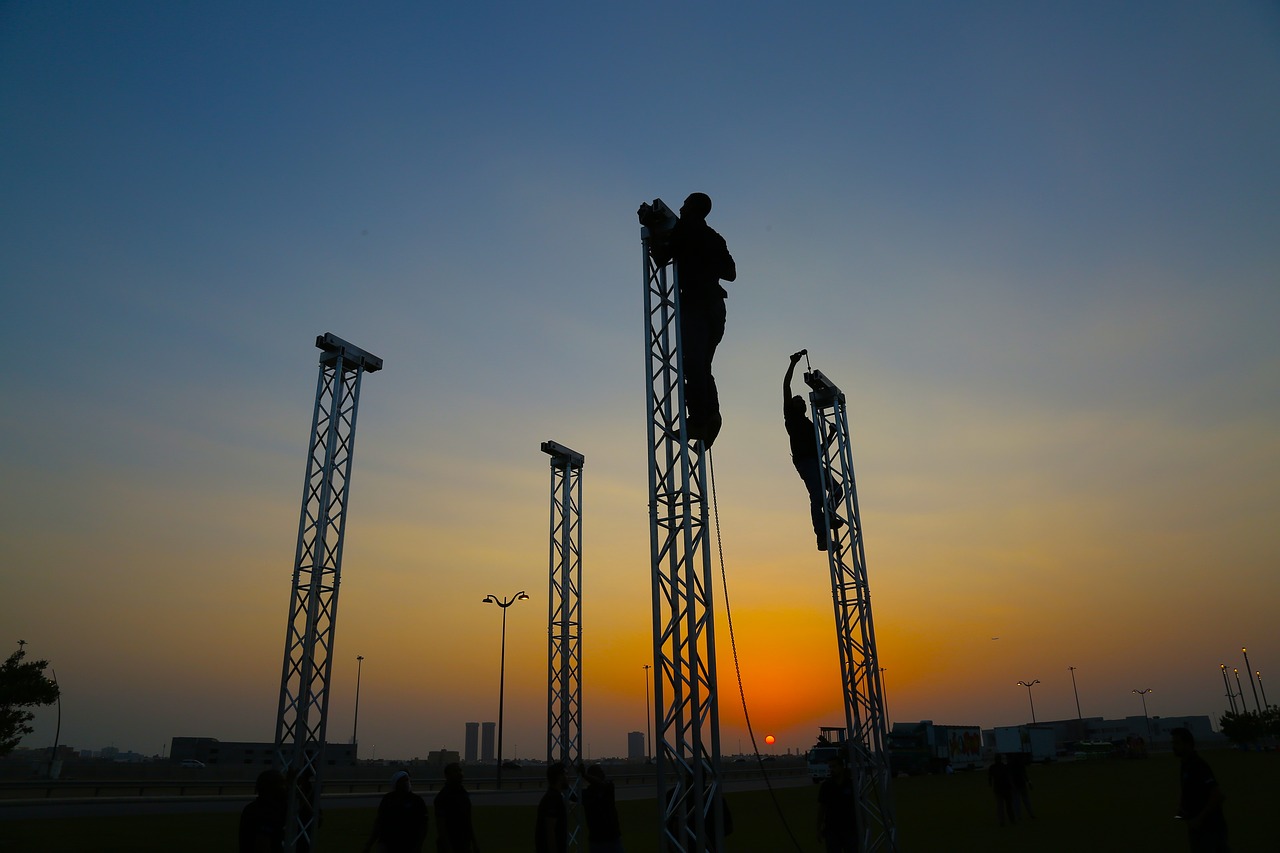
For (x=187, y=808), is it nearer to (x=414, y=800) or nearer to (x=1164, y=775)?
(x=414, y=800)

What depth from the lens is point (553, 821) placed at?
872cm

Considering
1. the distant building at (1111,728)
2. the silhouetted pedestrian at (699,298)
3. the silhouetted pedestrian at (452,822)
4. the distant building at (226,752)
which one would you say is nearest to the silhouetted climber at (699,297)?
the silhouetted pedestrian at (699,298)

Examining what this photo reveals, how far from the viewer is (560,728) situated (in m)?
19.0

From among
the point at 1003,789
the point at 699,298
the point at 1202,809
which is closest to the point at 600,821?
the point at 1202,809

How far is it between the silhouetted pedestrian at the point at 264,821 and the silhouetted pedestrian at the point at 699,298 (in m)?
6.29

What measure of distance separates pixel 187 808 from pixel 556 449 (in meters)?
20.5

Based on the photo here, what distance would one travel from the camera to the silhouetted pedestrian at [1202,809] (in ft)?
24.1

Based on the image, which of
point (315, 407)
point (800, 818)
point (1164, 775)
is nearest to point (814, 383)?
point (315, 407)

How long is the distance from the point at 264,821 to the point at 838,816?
299 inches

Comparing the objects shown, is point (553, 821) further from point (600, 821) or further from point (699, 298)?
point (699, 298)

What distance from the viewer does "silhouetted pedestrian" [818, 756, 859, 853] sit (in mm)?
10812

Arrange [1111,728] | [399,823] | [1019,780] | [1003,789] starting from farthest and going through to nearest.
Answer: [1111,728] < [1019,780] < [1003,789] < [399,823]

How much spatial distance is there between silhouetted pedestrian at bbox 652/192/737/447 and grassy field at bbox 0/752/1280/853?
5944mm

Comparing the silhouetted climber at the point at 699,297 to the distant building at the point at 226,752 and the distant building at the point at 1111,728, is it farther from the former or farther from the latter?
the distant building at the point at 1111,728
